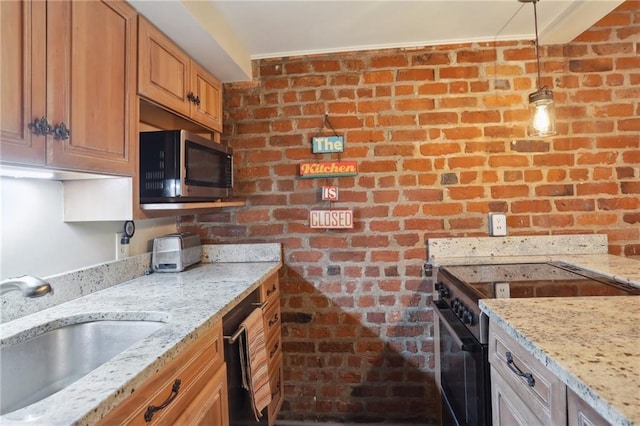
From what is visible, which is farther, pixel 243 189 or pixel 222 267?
pixel 243 189

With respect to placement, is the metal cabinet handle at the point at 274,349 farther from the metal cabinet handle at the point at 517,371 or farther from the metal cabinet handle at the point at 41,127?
the metal cabinet handle at the point at 41,127

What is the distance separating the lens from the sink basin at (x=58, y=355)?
89cm

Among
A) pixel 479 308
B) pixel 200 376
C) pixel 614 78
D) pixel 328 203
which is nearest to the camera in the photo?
pixel 200 376

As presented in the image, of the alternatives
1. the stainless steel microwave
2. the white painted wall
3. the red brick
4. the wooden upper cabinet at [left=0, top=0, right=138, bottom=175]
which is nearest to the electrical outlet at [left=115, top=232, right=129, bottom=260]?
the white painted wall

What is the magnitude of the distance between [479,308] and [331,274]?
101 centimetres

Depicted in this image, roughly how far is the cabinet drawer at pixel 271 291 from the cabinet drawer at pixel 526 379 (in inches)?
42.0

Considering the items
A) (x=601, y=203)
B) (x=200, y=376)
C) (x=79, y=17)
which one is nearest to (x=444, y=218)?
(x=601, y=203)

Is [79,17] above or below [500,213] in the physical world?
above

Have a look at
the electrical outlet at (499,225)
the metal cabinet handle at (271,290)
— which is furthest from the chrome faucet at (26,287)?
the electrical outlet at (499,225)

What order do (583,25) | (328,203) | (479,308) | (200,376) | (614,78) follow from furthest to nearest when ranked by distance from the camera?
(328,203)
(614,78)
(583,25)
(479,308)
(200,376)

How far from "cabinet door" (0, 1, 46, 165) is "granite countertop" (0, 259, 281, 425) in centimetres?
56

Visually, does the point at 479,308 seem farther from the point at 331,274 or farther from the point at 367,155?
the point at 367,155

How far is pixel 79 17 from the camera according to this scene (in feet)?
3.47

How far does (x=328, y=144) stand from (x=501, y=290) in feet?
4.08
